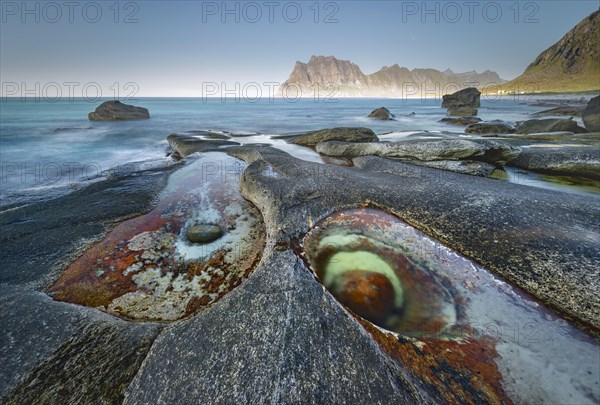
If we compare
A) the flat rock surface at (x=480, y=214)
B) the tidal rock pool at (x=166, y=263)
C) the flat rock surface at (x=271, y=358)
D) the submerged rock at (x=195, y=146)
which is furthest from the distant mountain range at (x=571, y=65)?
the flat rock surface at (x=271, y=358)

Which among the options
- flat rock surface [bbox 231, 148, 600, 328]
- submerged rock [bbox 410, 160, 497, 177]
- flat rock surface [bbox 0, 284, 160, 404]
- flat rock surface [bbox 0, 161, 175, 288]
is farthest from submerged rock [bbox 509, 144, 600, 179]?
flat rock surface [bbox 0, 161, 175, 288]

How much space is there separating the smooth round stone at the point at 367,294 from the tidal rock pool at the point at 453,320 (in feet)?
0.06

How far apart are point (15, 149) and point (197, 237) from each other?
29710 millimetres

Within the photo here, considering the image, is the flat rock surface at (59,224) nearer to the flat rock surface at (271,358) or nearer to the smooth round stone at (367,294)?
the flat rock surface at (271,358)

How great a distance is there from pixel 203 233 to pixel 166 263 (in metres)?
1.28

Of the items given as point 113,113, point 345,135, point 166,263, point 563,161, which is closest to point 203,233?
point 166,263

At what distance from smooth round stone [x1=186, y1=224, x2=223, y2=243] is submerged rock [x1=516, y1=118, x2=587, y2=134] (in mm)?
29181

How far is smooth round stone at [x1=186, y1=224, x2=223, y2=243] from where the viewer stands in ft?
22.9

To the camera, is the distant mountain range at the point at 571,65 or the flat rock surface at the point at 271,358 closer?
the flat rock surface at the point at 271,358

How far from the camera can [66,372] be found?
3324mm

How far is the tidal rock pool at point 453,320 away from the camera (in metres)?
3.18

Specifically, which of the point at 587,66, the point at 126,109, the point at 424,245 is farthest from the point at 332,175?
the point at 587,66

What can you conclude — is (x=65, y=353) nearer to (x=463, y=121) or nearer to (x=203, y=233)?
(x=203, y=233)

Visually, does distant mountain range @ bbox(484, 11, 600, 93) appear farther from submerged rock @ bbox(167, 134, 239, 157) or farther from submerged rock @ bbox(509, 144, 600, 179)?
submerged rock @ bbox(167, 134, 239, 157)
